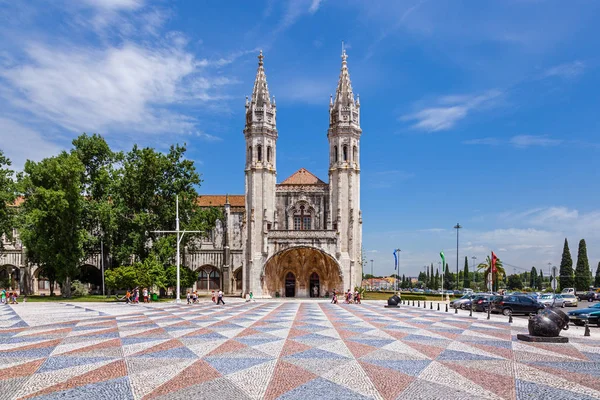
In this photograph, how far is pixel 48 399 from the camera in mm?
9875

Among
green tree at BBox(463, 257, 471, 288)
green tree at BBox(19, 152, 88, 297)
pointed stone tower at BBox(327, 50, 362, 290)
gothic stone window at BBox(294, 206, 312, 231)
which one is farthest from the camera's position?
green tree at BBox(463, 257, 471, 288)

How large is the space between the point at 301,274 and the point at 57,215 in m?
25.9

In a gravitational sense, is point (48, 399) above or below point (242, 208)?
below

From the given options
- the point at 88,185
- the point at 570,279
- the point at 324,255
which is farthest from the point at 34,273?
the point at 570,279

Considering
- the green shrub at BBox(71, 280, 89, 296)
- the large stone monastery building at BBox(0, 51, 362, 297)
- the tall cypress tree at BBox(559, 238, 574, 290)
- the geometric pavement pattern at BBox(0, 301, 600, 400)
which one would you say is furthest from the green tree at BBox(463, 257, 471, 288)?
the geometric pavement pattern at BBox(0, 301, 600, 400)

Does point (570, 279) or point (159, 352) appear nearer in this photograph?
point (159, 352)

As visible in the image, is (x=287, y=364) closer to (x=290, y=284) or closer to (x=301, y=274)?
(x=301, y=274)

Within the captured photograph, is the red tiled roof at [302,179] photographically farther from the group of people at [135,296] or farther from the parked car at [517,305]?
the parked car at [517,305]

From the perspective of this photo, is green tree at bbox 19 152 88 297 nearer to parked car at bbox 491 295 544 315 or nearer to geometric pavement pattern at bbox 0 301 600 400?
geometric pavement pattern at bbox 0 301 600 400

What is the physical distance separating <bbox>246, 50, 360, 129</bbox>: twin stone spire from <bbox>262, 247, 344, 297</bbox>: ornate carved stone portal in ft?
49.3

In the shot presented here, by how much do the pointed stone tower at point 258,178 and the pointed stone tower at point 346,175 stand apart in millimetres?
6811

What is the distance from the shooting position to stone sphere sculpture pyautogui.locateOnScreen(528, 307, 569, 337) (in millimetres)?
17922

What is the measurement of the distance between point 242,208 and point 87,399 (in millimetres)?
57168

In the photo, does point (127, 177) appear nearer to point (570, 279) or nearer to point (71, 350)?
point (71, 350)
